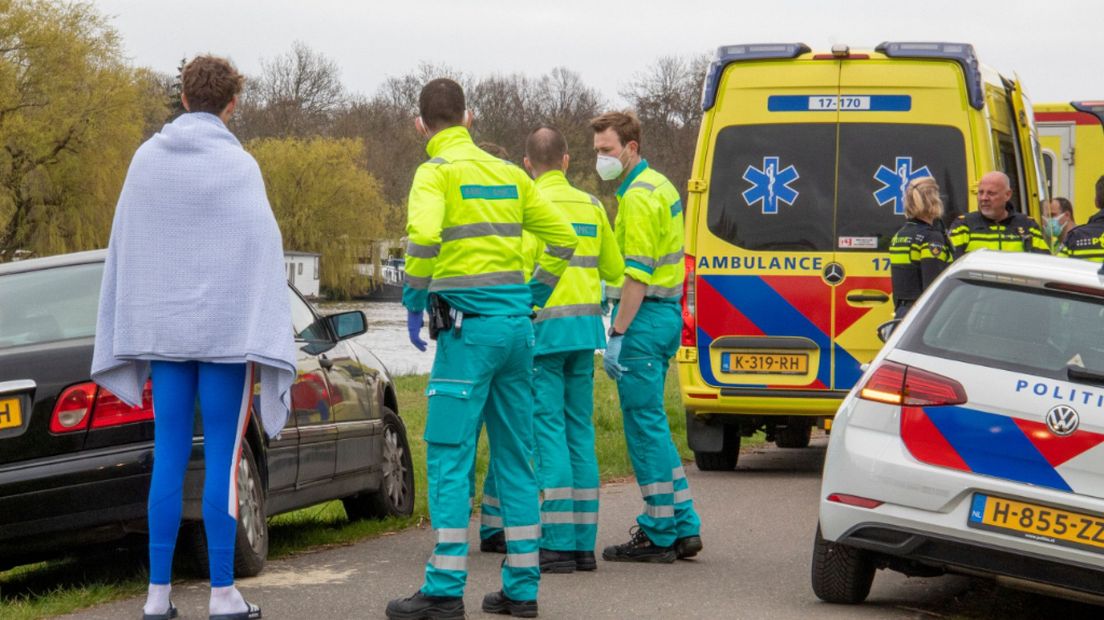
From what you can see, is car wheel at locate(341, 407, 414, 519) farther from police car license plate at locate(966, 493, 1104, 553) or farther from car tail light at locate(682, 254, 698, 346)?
police car license plate at locate(966, 493, 1104, 553)

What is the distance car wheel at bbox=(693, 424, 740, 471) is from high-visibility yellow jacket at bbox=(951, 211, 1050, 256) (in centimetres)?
208

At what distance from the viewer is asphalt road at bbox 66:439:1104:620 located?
20.4 ft

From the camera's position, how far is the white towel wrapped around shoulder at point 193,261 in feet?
18.1

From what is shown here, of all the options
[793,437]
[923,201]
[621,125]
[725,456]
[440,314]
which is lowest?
[793,437]

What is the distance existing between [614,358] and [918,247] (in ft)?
10.2

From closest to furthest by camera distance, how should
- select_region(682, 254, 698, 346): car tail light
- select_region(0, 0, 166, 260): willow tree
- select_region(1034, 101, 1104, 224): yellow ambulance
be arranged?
select_region(682, 254, 698, 346): car tail light < select_region(1034, 101, 1104, 224): yellow ambulance < select_region(0, 0, 166, 260): willow tree

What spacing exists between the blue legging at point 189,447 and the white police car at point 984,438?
7.22 ft

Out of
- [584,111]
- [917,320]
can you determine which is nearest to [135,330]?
[917,320]

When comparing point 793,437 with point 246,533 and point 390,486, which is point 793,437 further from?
point 246,533

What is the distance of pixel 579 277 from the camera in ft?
23.7

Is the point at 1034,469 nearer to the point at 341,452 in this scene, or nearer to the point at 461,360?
the point at 461,360

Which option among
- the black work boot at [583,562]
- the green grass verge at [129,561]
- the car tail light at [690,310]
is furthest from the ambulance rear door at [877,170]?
the black work boot at [583,562]

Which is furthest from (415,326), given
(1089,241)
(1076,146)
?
(1076,146)

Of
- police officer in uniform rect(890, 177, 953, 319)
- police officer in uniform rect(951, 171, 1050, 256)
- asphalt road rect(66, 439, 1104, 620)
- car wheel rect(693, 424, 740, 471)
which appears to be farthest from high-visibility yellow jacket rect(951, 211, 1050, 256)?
asphalt road rect(66, 439, 1104, 620)
